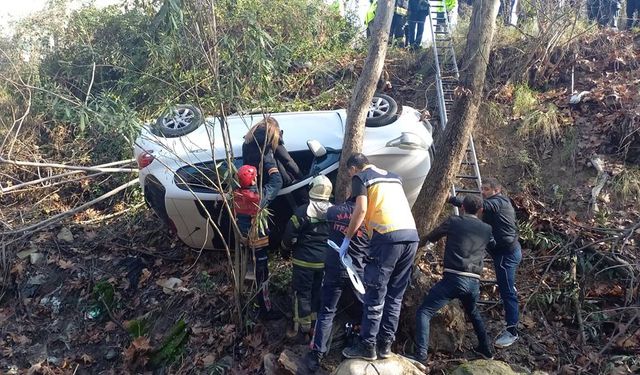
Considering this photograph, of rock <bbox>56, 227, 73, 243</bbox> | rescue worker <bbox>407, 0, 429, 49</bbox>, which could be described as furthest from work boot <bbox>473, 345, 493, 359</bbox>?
rescue worker <bbox>407, 0, 429, 49</bbox>

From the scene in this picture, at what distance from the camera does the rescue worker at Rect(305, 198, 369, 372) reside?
5074 mm

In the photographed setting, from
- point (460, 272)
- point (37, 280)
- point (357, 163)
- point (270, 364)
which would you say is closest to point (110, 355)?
point (37, 280)

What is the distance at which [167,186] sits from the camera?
6.33 m

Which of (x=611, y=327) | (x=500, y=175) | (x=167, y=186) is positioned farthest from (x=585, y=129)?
(x=167, y=186)

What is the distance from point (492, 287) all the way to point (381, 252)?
2063 mm

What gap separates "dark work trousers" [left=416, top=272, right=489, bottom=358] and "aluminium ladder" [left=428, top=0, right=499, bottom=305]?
1286 millimetres

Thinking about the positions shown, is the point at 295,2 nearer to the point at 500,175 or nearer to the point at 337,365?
the point at 500,175

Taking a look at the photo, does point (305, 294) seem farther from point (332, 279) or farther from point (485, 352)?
point (485, 352)

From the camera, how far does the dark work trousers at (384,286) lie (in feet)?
15.8

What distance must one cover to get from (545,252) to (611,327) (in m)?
1.20

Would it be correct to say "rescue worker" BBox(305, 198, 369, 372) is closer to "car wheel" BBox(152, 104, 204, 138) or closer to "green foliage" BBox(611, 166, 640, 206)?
"car wheel" BBox(152, 104, 204, 138)

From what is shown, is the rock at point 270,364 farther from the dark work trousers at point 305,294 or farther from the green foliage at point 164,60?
the green foliage at point 164,60

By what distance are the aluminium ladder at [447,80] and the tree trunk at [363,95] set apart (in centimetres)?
156

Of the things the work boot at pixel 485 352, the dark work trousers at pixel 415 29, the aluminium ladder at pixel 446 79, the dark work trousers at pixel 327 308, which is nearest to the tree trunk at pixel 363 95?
the dark work trousers at pixel 327 308
